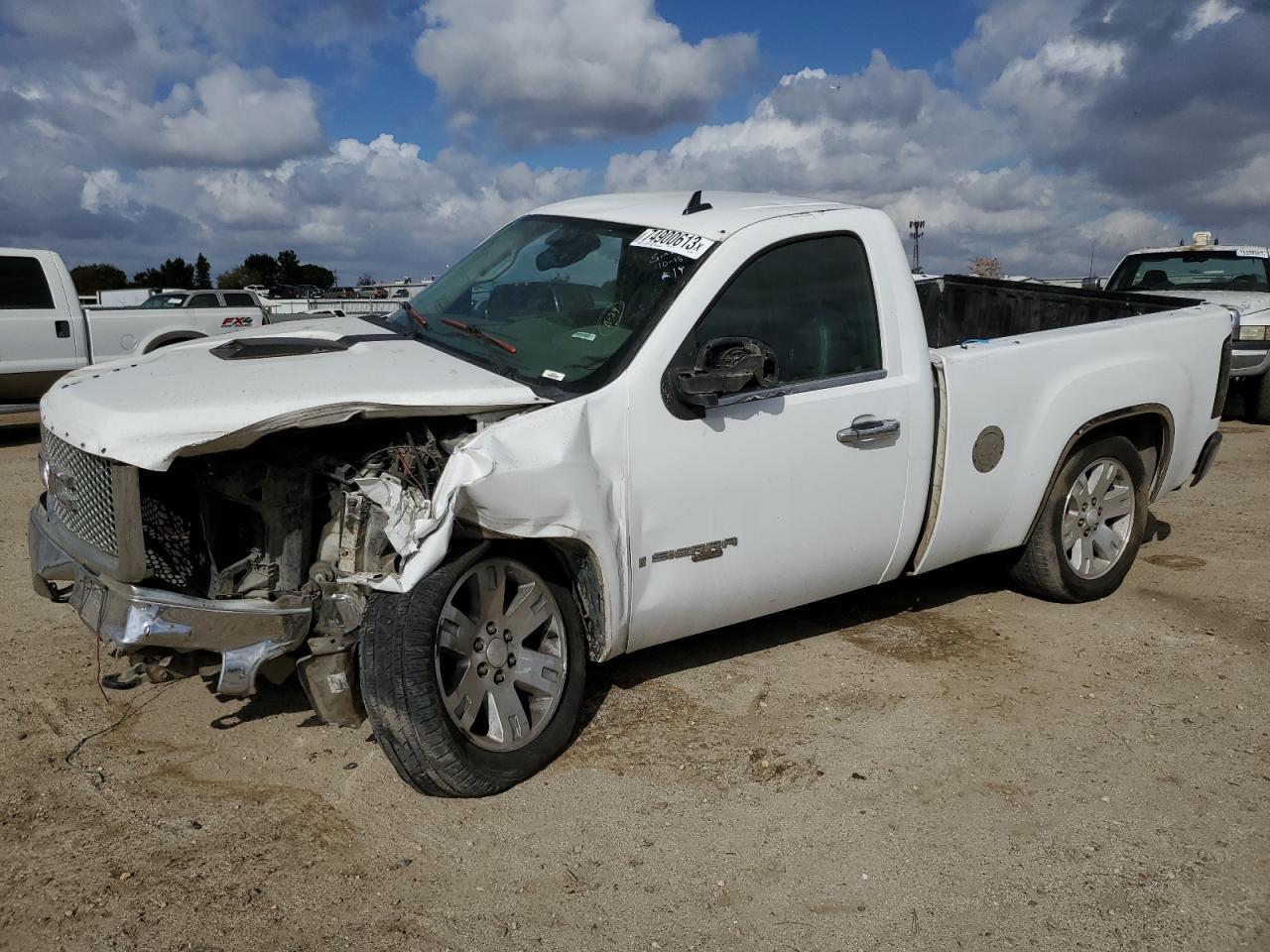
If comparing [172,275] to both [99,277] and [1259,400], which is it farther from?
[1259,400]

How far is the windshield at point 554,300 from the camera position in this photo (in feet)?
12.5

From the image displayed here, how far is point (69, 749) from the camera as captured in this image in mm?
3814

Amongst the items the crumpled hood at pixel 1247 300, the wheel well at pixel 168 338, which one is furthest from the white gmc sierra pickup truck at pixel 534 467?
the crumpled hood at pixel 1247 300

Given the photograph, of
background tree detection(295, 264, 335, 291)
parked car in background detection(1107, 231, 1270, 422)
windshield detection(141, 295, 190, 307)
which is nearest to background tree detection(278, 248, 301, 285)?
background tree detection(295, 264, 335, 291)

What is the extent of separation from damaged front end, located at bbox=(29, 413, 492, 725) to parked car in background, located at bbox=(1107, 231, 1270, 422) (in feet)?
35.4

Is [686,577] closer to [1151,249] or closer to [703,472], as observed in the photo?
[703,472]

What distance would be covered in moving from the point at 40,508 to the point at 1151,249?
484 inches

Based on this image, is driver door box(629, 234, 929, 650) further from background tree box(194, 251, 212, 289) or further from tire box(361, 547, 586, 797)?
background tree box(194, 251, 212, 289)

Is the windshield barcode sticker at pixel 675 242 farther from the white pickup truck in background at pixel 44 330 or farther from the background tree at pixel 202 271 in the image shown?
the background tree at pixel 202 271

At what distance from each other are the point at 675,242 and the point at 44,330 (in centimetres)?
943

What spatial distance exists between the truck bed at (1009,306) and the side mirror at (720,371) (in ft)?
8.87

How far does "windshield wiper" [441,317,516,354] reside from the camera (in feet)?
13.2

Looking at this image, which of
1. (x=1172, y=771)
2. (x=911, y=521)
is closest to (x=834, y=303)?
(x=911, y=521)

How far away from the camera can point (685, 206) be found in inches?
177
